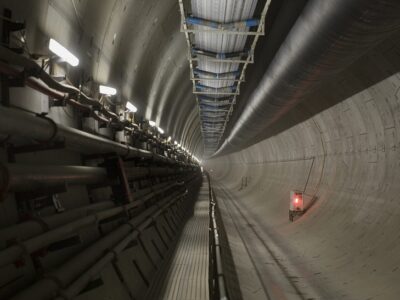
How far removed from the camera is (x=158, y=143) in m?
10.9

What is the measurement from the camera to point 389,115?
5789 mm

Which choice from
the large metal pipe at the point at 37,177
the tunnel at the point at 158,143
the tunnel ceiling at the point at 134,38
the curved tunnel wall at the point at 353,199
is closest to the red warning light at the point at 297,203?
the tunnel at the point at 158,143

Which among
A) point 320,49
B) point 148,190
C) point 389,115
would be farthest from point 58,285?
point 389,115

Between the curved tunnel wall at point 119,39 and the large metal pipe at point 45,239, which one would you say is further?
the curved tunnel wall at point 119,39

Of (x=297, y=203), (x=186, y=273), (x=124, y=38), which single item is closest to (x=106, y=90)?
(x=124, y=38)

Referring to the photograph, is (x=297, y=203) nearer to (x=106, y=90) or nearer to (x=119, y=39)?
(x=106, y=90)

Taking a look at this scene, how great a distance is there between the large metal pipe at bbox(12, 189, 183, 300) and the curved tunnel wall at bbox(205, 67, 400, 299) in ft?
10.2

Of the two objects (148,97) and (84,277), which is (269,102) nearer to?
(148,97)

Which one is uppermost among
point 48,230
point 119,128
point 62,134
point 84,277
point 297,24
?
point 297,24

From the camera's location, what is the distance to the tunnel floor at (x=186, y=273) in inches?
192

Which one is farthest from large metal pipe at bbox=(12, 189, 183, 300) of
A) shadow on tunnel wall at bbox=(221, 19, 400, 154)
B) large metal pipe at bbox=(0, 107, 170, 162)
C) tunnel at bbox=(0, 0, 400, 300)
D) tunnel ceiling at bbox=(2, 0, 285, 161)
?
shadow on tunnel wall at bbox=(221, 19, 400, 154)

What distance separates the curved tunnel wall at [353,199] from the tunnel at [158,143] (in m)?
0.04

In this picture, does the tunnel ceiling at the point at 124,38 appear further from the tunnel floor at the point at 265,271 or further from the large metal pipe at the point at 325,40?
the tunnel floor at the point at 265,271

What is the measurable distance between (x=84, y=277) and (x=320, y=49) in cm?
351
